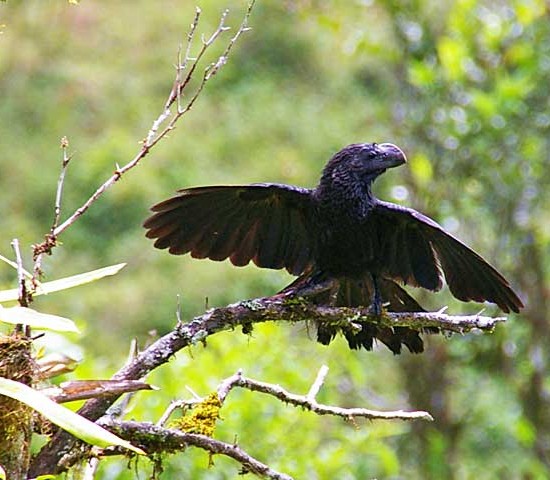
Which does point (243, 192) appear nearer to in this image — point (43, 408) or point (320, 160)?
point (43, 408)

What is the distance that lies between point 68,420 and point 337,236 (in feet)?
4.76

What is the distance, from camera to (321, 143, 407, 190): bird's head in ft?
10.5

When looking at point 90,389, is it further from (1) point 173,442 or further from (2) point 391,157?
(2) point 391,157

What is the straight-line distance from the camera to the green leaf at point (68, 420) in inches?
69.0

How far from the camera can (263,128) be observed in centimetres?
1051

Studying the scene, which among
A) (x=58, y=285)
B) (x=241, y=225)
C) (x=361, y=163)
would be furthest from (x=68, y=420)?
(x=361, y=163)

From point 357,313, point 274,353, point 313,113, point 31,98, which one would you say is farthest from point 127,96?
point 357,313

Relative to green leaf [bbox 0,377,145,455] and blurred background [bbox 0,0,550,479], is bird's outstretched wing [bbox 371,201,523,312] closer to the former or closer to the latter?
blurred background [bbox 0,0,550,479]

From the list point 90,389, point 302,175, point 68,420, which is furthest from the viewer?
point 302,175

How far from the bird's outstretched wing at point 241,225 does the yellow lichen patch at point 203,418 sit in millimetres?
711

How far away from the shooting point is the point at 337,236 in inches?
121

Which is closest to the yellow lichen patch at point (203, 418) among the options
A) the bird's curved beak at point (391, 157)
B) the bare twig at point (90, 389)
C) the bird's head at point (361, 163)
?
the bare twig at point (90, 389)

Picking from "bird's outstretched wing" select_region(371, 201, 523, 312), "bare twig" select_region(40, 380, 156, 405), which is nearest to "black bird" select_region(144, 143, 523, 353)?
"bird's outstretched wing" select_region(371, 201, 523, 312)

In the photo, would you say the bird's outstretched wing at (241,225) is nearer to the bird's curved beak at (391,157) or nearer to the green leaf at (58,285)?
the bird's curved beak at (391,157)
